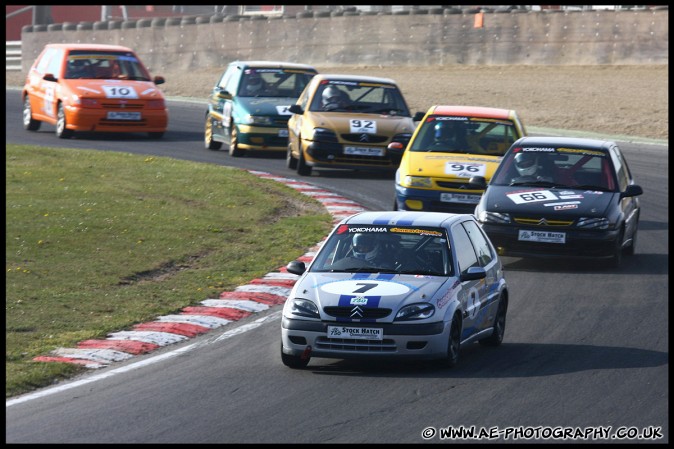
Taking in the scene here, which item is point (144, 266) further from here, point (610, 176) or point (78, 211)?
point (610, 176)

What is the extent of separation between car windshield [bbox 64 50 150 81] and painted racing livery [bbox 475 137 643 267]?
12.2 metres

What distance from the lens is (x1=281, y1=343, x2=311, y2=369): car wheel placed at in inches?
415

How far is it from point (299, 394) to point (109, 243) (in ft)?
23.7

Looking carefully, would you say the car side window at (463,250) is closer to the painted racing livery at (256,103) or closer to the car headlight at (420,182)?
the car headlight at (420,182)

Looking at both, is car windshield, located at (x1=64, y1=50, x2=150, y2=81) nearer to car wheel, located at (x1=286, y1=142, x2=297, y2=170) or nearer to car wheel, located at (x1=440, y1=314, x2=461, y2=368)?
car wheel, located at (x1=286, y1=142, x2=297, y2=170)

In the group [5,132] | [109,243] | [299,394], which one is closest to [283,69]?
[5,132]

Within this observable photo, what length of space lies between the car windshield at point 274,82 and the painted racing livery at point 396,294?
44.3 ft

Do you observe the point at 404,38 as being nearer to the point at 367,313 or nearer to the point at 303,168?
the point at 303,168

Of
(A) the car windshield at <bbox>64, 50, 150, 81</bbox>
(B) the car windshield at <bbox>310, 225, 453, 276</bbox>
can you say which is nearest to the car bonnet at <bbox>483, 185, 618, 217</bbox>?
(B) the car windshield at <bbox>310, 225, 453, 276</bbox>

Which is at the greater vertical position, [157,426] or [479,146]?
[479,146]

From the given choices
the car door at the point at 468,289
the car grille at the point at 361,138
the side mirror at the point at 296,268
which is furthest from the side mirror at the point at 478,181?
the side mirror at the point at 296,268

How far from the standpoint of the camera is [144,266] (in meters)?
15.2

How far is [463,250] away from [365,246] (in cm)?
82

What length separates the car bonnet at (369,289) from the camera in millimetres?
10367
